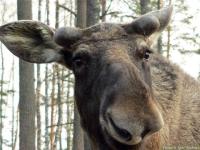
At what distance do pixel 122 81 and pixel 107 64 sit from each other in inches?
19.6

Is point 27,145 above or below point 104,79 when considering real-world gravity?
below

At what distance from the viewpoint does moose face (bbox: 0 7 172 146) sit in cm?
496

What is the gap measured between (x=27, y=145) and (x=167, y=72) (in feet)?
35.8

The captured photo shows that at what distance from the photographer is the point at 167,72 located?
715cm

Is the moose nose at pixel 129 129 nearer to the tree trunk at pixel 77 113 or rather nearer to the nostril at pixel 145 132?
the nostril at pixel 145 132

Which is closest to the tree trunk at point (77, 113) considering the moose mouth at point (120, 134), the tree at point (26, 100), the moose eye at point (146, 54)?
the tree at point (26, 100)

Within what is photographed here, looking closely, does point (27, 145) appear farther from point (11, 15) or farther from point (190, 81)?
point (11, 15)

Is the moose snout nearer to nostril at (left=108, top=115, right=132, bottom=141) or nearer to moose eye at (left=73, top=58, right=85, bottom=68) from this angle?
nostril at (left=108, top=115, right=132, bottom=141)

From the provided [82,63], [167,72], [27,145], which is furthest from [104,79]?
[27,145]

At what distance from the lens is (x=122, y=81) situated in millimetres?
5227

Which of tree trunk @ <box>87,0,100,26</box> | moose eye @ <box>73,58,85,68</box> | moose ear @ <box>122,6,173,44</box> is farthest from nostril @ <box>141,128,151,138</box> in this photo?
tree trunk @ <box>87,0,100,26</box>

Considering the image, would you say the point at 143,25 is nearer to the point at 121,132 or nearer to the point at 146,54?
the point at 146,54

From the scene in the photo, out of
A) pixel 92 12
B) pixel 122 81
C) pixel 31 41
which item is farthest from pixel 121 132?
pixel 92 12

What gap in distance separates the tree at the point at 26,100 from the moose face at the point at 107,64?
32.0 ft
